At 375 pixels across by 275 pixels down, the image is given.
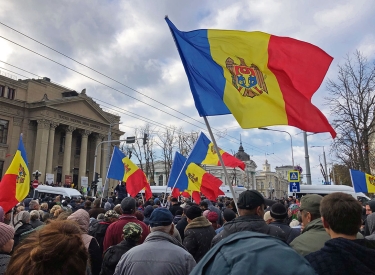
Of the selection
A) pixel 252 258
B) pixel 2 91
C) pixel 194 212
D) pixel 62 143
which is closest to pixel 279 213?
pixel 194 212

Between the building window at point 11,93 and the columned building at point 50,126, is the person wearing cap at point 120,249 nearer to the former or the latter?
the columned building at point 50,126

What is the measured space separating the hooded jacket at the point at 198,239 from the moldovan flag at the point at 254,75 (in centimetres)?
168

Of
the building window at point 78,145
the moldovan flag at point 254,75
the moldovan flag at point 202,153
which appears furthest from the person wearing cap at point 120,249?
the building window at point 78,145

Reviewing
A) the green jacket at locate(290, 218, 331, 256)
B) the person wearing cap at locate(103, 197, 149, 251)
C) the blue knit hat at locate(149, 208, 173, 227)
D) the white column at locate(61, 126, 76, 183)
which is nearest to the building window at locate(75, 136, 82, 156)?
the white column at locate(61, 126, 76, 183)

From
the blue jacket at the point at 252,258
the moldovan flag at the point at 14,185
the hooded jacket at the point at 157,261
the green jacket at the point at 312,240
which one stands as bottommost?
the hooded jacket at the point at 157,261

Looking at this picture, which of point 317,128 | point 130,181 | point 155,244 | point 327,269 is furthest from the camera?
point 130,181

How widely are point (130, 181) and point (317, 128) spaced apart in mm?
9419

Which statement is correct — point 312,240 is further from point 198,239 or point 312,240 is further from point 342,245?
point 198,239

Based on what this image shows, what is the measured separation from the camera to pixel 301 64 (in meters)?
5.31

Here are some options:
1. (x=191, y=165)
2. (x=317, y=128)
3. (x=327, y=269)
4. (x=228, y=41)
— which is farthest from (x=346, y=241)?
(x=191, y=165)

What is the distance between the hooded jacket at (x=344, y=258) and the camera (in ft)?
6.33

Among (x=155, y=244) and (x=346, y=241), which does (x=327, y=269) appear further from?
(x=155, y=244)

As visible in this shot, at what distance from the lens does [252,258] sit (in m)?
1.05

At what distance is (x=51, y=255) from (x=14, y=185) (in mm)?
6136
